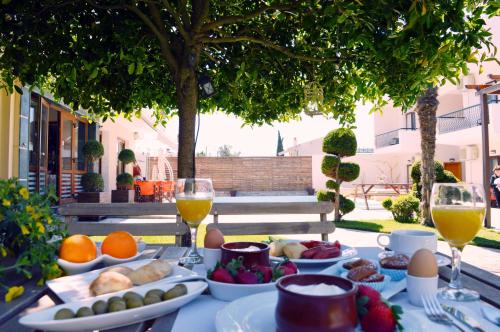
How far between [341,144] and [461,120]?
535 inches

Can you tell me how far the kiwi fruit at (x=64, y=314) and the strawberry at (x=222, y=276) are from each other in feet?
1.21

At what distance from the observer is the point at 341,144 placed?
33.9 ft

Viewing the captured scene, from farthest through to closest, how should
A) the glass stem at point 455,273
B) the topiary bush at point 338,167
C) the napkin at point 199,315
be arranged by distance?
1. the topiary bush at point 338,167
2. the glass stem at point 455,273
3. the napkin at point 199,315

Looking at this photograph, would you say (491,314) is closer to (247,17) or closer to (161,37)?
(247,17)

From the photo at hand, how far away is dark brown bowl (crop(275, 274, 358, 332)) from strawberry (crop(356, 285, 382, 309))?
2.3 inches

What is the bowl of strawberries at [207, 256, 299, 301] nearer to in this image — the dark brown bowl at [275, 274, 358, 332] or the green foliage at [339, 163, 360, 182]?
the dark brown bowl at [275, 274, 358, 332]

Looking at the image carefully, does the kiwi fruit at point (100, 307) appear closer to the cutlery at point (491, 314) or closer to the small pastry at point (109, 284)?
the small pastry at point (109, 284)

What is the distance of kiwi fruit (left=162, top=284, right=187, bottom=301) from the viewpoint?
3.26ft

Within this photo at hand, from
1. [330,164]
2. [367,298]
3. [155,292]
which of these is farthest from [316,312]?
[330,164]

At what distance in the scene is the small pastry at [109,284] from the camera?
1050mm

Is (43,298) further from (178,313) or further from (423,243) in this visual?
(423,243)

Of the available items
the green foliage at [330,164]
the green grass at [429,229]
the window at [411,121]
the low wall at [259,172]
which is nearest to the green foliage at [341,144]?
the green foliage at [330,164]

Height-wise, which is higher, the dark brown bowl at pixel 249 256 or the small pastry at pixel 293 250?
the dark brown bowl at pixel 249 256

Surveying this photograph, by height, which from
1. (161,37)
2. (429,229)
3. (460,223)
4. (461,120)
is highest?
(461,120)
